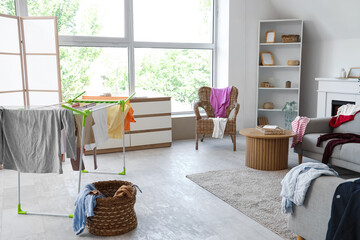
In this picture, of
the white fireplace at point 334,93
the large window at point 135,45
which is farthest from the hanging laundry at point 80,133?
the white fireplace at point 334,93

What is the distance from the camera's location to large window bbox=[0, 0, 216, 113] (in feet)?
17.4

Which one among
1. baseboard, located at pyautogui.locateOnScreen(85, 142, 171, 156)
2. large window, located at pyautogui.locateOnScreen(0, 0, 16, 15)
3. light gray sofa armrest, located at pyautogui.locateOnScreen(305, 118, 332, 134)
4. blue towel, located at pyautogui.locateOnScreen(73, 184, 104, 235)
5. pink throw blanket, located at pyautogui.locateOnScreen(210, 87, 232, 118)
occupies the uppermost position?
large window, located at pyautogui.locateOnScreen(0, 0, 16, 15)

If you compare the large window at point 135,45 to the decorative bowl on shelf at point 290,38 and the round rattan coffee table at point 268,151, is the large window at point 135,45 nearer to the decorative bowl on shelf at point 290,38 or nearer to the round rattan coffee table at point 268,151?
the decorative bowl on shelf at point 290,38

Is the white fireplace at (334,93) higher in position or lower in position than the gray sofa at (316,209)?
higher

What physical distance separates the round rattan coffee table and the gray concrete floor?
0.33m

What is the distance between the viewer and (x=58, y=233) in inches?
105

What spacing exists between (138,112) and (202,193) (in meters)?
2.15

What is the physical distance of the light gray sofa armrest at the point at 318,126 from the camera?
A: 434 centimetres

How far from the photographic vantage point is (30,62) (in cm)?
470

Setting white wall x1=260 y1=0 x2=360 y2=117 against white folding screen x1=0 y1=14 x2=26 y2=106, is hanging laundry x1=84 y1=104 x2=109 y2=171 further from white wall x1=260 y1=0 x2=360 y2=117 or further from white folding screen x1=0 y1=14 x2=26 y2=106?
white wall x1=260 y1=0 x2=360 y2=117

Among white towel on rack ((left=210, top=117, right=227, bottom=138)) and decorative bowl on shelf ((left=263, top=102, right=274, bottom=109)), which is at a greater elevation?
decorative bowl on shelf ((left=263, top=102, right=274, bottom=109))

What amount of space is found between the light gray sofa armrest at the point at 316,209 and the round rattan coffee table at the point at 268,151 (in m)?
1.81

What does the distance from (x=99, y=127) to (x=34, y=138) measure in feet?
2.34

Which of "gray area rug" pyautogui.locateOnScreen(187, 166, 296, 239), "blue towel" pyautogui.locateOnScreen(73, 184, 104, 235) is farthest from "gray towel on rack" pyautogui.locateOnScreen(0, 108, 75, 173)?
"gray area rug" pyautogui.locateOnScreen(187, 166, 296, 239)
